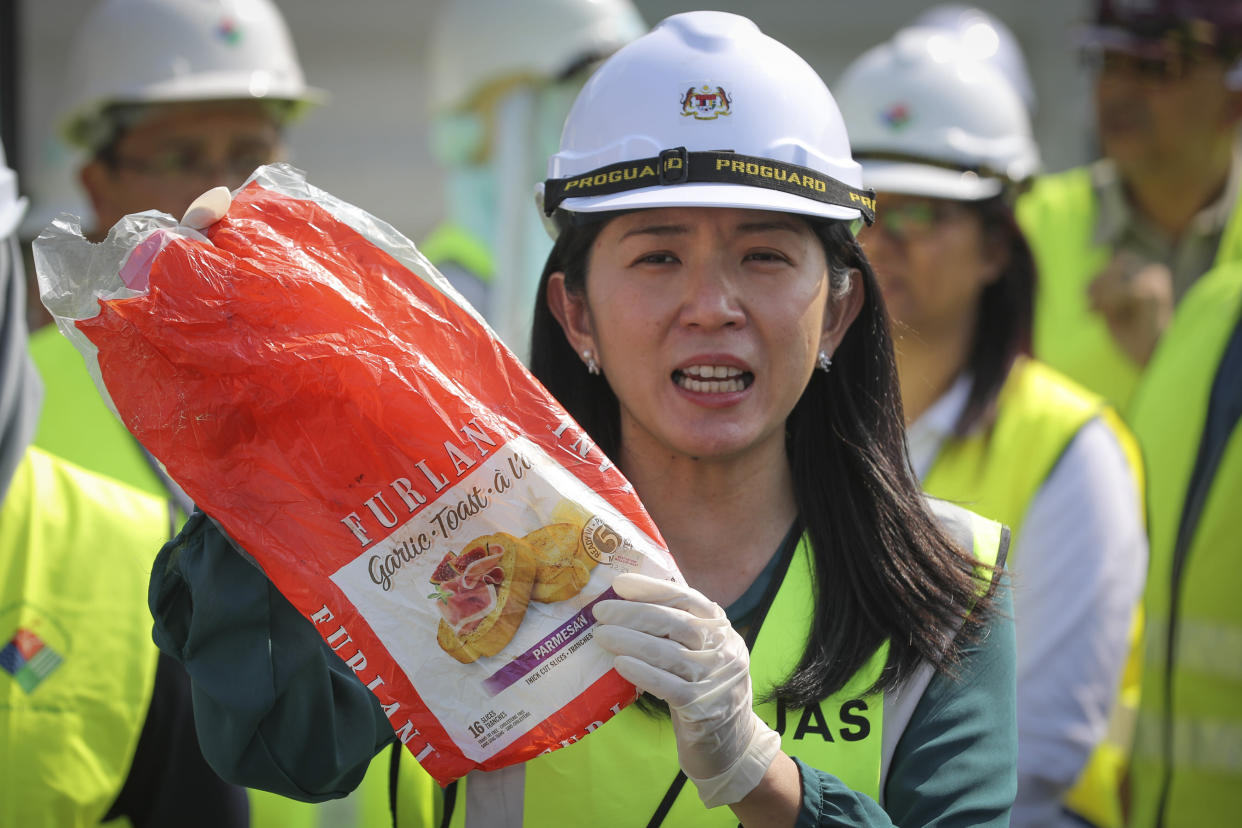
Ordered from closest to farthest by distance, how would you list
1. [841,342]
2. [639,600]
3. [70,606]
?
1. [639,600]
2. [841,342]
3. [70,606]

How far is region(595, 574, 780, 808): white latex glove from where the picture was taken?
6.42 feet

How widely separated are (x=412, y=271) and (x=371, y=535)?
39cm

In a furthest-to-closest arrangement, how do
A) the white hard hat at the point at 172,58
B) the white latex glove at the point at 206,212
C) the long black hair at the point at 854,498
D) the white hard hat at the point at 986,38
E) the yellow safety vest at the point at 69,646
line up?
the white hard hat at the point at 986,38, the white hard hat at the point at 172,58, the yellow safety vest at the point at 69,646, the long black hair at the point at 854,498, the white latex glove at the point at 206,212

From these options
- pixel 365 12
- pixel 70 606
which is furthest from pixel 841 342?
pixel 365 12

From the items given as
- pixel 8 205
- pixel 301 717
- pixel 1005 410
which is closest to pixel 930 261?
pixel 1005 410

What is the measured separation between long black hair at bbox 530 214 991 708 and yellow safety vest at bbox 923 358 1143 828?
1.48 meters

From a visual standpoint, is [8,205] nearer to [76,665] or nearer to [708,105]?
[76,665]

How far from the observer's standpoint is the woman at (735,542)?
211cm

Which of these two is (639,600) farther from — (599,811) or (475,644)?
(599,811)

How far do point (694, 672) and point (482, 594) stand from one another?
0.95ft

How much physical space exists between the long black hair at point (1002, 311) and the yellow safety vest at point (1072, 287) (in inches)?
26.7

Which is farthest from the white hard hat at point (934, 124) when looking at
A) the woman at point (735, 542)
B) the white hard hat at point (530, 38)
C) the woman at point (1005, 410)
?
the woman at point (735, 542)

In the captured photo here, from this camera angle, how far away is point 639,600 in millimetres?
1991

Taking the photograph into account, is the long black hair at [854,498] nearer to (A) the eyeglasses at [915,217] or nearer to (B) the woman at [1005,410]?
(B) the woman at [1005,410]
